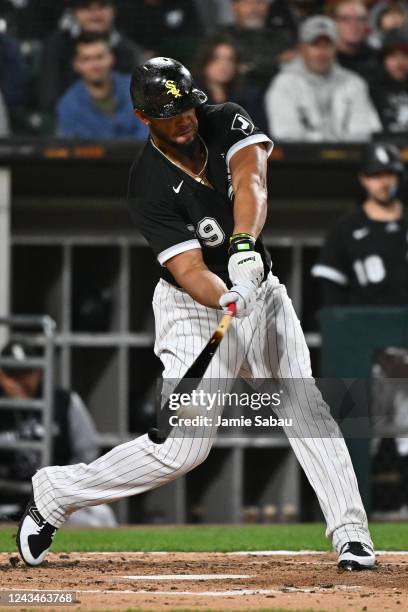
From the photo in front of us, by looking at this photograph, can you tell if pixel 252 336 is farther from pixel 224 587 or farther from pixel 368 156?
pixel 368 156

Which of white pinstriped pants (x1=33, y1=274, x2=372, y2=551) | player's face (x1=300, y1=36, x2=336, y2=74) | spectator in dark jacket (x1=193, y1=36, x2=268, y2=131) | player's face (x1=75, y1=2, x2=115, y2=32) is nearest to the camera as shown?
white pinstriped pants (x1=33, y1=274, x2=372, y2=551)

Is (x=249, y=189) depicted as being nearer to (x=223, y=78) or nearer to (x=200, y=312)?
(x=200, y=312)

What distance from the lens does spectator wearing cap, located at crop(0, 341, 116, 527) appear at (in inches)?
324

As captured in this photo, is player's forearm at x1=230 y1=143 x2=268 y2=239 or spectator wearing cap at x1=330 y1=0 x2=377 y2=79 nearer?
player's forearm at x1=230 y1=143 x2=268 y2=239

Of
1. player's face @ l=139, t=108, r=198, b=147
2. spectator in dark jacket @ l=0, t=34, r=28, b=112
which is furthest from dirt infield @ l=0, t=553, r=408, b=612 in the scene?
spectator in dark jacket @ l=0, t=34, r=28, b=112

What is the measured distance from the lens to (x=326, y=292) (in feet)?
26.6

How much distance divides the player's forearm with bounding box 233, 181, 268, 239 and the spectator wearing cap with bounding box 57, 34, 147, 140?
4842mm

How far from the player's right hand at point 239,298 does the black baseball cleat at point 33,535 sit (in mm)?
1012

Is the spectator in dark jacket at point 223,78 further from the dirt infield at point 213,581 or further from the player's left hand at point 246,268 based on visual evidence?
the player's left hand at point 246,268

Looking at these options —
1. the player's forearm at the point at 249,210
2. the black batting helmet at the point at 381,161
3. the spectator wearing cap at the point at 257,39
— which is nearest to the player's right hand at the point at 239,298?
the player's forearm at the point at 249,210

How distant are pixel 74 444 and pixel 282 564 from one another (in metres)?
3.60

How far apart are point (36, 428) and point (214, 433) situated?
4124 millimetres

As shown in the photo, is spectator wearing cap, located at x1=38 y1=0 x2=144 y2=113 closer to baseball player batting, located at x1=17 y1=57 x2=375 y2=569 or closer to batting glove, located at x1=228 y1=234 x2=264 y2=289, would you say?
baseball player batting, located at x1=17 y1=57 x2=375 y2=569

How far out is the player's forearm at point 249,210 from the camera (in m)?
4.22
